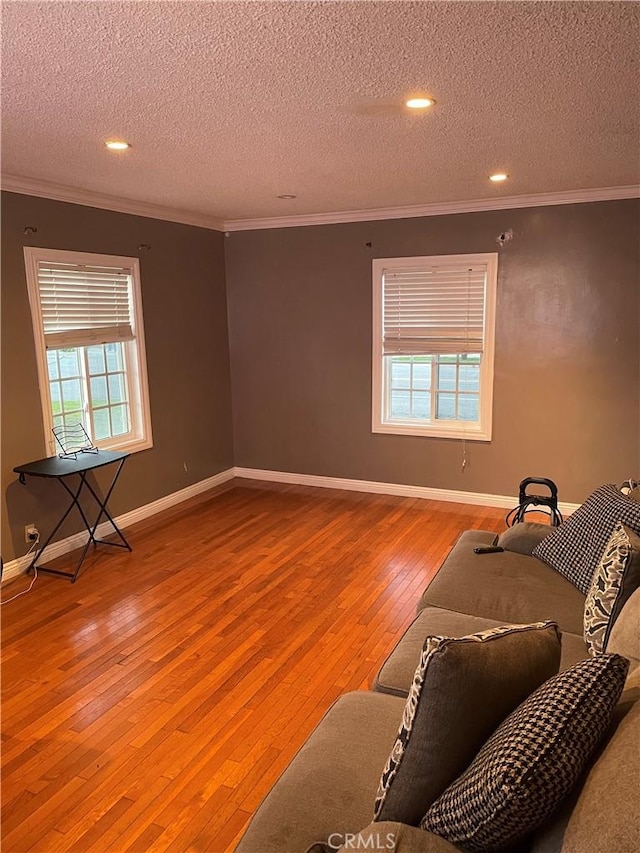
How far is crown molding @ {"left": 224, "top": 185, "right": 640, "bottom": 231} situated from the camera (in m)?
4.51

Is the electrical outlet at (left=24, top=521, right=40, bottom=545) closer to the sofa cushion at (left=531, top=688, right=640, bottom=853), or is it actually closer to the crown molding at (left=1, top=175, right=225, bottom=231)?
the crown molding at (left=1, top=175, right=225, bottom=231)

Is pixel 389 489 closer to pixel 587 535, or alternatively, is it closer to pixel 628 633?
pixel 587 535

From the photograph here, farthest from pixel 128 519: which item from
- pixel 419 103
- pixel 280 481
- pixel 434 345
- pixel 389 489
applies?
pixel 419 103

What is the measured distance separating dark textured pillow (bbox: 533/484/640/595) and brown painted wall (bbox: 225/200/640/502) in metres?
2.12

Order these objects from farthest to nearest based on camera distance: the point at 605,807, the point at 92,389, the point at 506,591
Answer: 1. the point at 92,389
2. the point at 506,591
3. the point at 605,807

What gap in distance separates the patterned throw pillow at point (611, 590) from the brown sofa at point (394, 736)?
79 mm

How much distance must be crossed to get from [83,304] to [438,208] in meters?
2.93

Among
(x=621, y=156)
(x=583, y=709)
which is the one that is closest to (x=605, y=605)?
(x=583, y=709)

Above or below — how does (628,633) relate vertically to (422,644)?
above

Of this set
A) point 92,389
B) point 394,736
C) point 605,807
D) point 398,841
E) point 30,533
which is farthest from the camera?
point 92,389

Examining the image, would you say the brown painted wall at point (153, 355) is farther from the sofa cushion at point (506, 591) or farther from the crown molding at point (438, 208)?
the sofa cushion at point (506, 591)

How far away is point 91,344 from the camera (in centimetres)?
457

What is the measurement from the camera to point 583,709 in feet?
3.98

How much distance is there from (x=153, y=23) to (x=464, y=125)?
1.58 m
